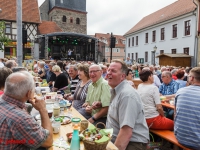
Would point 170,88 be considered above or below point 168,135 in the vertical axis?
above

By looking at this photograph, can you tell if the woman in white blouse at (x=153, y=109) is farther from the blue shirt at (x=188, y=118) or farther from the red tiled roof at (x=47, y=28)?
the red tiled roof at (x=47, y=28)

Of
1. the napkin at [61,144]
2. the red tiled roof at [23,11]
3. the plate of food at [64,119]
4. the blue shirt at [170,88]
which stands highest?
the red tiled roof at [23,11]

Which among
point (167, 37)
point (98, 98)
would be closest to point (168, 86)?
point (98, 98)

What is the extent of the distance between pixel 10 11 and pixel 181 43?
22.0 m

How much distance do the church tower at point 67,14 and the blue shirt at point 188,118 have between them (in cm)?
3992

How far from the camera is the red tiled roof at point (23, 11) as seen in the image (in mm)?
26359

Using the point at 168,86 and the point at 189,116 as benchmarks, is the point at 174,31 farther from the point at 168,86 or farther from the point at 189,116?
the point at 189,116

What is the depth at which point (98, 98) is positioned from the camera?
11.9ft

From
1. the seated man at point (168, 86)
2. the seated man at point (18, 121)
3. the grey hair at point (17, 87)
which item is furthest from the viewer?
the seated man at point (168, 86)

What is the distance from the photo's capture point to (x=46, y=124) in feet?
6.57

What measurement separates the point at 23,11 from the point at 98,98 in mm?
28578

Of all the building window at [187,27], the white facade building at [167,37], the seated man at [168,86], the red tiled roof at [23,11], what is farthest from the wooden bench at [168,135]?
the red tiled roof at [23,11]

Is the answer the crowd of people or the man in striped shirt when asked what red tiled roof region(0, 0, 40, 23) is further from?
the man in striped shirt

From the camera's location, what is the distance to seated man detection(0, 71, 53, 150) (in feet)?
5.48
